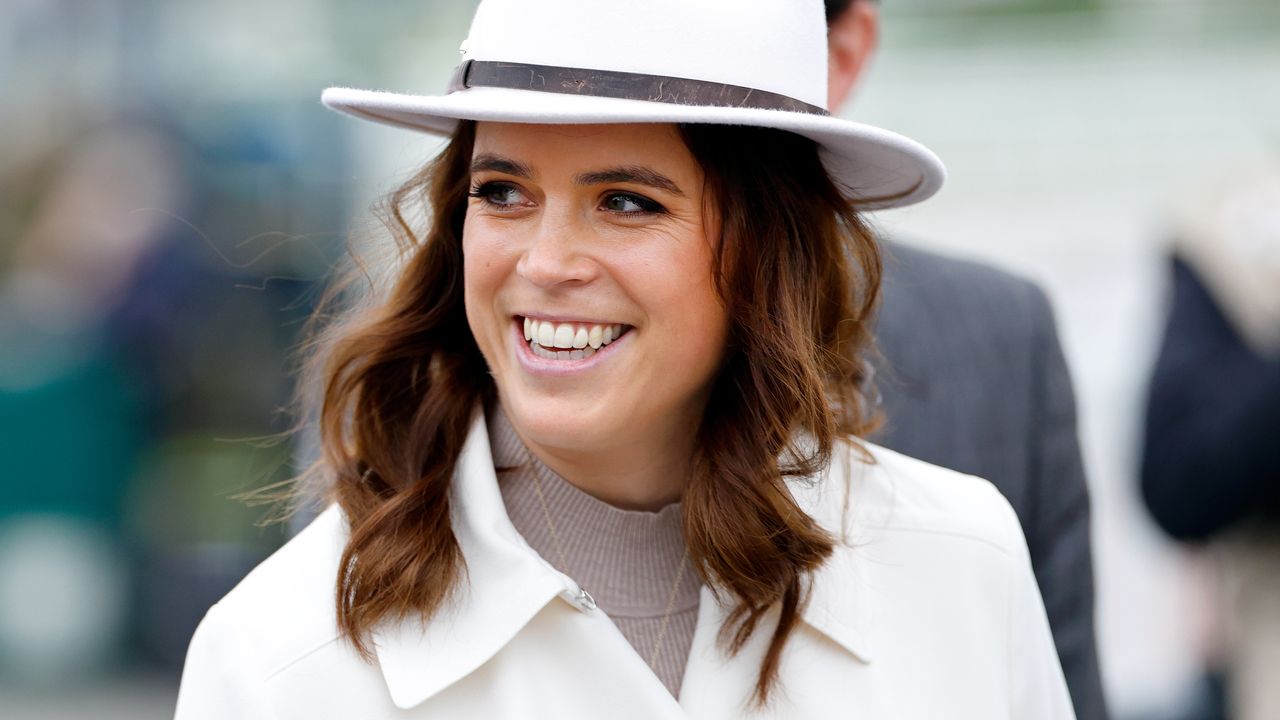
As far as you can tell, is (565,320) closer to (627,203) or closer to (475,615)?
(627,203)

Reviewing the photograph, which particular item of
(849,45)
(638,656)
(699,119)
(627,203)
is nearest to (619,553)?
(638,656)

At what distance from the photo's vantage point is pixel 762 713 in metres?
2.41

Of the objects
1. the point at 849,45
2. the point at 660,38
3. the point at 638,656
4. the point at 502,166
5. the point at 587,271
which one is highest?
the point at 660,38

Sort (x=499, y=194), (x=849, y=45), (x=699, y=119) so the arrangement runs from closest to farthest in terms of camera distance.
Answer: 1. (x=699, y=119)
2. (x=499, y=194)
3. (x=849, y=45)

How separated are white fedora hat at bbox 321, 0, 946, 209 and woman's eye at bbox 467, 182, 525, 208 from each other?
0.15 meters

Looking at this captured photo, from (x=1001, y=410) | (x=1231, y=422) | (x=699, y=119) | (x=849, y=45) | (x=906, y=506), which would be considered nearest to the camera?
(x=699, y=119)

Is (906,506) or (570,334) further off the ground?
(570,334)

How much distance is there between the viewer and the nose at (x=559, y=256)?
2.31 metres

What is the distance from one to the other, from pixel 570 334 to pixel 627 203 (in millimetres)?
211

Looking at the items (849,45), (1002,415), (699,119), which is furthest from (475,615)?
(849,45)

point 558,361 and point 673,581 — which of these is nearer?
point 558,361

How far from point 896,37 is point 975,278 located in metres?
3.63

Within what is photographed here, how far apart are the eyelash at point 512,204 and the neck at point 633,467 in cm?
35

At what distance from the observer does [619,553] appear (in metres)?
2.54
